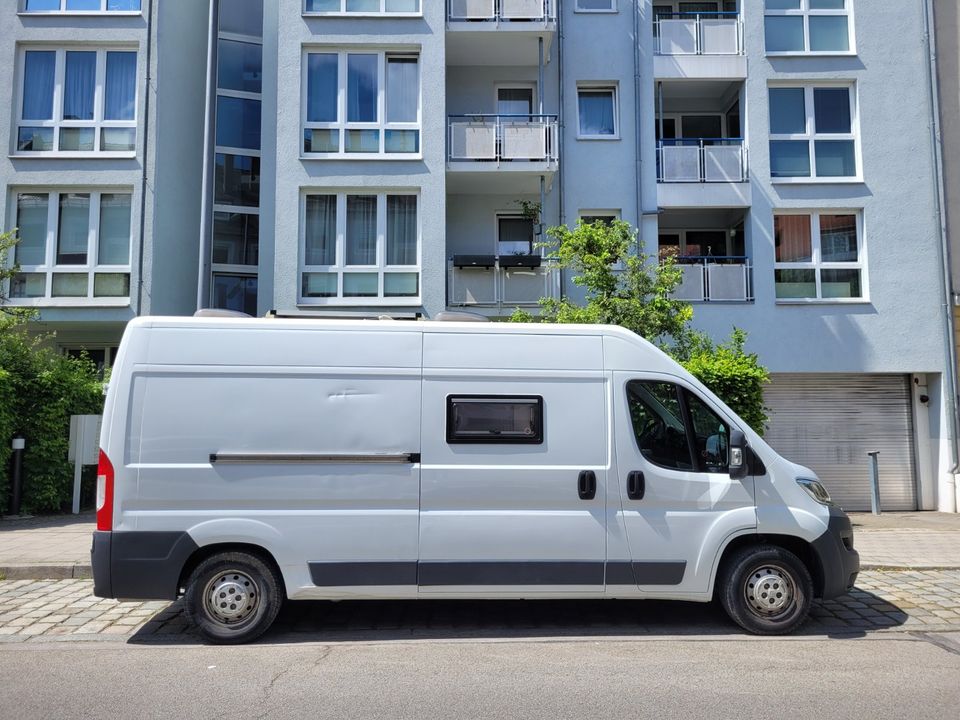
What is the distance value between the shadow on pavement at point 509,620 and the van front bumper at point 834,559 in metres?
0.42

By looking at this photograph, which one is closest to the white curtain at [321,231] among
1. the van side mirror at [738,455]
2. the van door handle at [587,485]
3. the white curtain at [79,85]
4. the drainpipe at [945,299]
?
the white curtain at [79,85]

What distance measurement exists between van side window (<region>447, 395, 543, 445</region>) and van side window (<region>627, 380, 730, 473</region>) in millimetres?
822

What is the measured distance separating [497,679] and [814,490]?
10.2 feet

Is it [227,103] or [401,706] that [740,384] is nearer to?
[401,706]

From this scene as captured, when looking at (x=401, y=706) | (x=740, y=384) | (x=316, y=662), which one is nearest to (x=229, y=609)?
(x=316, y=662)

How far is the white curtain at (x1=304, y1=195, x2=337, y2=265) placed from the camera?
15.8 m

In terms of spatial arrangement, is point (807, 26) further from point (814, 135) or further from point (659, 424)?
point (659, 424)

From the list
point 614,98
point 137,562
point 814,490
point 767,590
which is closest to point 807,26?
point 614,98

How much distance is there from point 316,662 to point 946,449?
14.9 metres

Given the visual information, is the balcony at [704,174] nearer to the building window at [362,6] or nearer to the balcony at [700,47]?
the balcony at [700,47]

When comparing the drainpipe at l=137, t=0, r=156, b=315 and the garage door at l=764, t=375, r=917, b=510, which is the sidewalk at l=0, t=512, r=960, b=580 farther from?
the drainpipe at l=137, t=0, r=156, b=315

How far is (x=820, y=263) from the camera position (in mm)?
16188

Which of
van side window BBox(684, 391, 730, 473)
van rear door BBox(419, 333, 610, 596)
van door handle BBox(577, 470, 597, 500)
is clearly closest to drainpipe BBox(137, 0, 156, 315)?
van rear door BBox(419, 333, 610, 596)

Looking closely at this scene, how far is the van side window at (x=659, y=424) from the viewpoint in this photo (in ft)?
20.1
